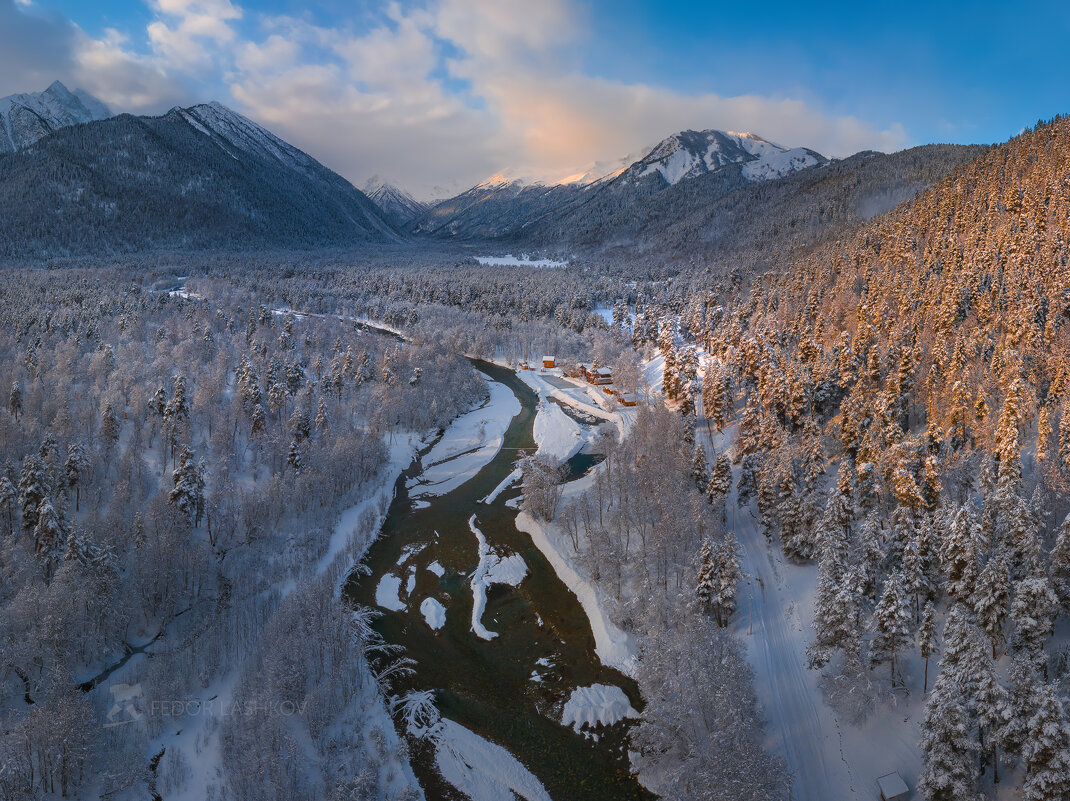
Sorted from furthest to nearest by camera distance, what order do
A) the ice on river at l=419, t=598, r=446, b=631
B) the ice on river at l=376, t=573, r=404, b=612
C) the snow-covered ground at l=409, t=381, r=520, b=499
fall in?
the snow-covered ground at l=409, t=381, r=520, b=499
the ice on river at l=376, t=573, r=404, b=612
the ice on river at l=419, t=598, r=446, b=631

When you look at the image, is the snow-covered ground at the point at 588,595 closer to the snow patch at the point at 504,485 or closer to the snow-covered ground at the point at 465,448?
the snow patch at the point at 504,485

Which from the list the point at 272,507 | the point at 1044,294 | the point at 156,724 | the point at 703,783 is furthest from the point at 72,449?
the point at 1044,294

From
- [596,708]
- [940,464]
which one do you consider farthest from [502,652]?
[940,464]

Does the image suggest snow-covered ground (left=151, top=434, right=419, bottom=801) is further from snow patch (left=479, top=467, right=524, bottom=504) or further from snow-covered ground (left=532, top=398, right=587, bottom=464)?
snow-covered ground (left=532, top=398, right=587, bottom=464)

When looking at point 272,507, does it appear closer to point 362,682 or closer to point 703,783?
point 362,682

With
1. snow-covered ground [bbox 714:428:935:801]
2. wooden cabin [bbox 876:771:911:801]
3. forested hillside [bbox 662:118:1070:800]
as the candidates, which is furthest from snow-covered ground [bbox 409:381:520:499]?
wooden cabin [bbox 876:771:911:801]

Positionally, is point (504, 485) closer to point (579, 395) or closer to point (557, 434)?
point (557, 434)
